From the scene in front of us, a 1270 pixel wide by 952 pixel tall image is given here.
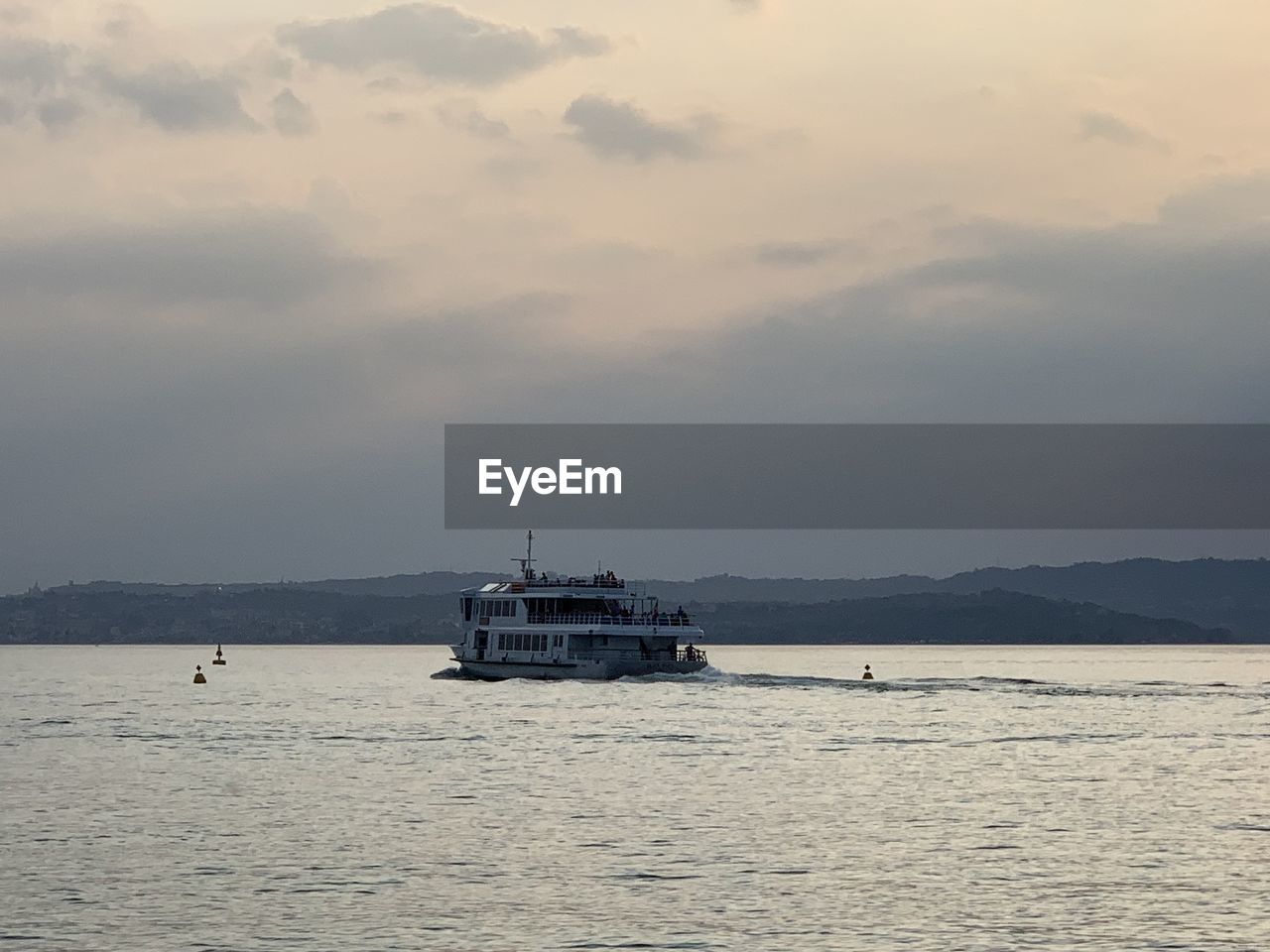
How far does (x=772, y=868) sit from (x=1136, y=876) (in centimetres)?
859

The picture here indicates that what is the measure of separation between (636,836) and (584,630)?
8087 cm

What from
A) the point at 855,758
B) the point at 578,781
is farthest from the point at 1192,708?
the point at 578,781

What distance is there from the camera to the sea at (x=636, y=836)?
1447 inches

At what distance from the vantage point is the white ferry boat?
433ft

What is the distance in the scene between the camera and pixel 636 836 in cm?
5084

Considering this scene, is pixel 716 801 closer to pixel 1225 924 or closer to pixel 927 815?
pixel 927 815

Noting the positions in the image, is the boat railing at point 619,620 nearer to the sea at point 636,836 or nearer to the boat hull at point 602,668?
the boat hull at point 602,668

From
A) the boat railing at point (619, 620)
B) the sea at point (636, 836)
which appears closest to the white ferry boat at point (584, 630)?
the boat railing at point (619, 620)

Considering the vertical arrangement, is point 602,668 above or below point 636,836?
above

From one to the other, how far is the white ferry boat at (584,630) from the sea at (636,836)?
1061 inches

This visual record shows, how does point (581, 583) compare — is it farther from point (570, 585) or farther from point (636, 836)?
point (636, 836)

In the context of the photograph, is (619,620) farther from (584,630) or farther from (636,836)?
(636,836)

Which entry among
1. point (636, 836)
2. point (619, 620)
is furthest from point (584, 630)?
point (636, 836)

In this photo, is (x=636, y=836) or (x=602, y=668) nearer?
(x=636, y=836)
